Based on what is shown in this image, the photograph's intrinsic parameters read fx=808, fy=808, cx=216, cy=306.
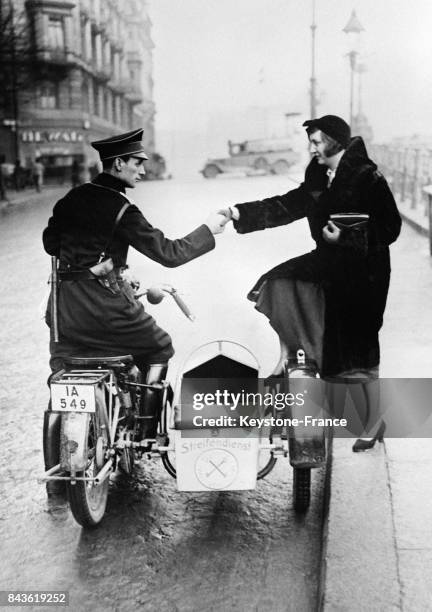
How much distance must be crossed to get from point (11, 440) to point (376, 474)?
199 cm

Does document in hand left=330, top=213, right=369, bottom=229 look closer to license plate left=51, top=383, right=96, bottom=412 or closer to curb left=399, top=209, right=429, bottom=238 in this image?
license plate left=51, top=383, right=96, bottom=412

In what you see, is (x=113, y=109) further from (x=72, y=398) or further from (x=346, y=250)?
(x=72, y=398)

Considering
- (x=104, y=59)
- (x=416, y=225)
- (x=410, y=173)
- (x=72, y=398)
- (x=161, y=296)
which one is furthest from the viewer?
(x=410, y=173)

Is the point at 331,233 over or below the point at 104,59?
below

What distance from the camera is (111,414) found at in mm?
3299

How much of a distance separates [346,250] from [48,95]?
14.7 meters

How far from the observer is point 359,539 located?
298 centimetres

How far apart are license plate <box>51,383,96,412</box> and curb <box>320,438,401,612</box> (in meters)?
1.02

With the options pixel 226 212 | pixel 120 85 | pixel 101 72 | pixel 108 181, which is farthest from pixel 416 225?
pixel 108 181

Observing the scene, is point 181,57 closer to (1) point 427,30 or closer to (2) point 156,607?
(1) point 427,30

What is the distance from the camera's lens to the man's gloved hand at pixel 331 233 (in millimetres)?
3440

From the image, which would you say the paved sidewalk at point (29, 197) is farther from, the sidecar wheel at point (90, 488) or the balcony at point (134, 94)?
the sidecar wheel at point (90, 488)

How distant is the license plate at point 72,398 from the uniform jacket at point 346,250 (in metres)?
1.04

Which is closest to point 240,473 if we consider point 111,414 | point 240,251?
point 111,414
